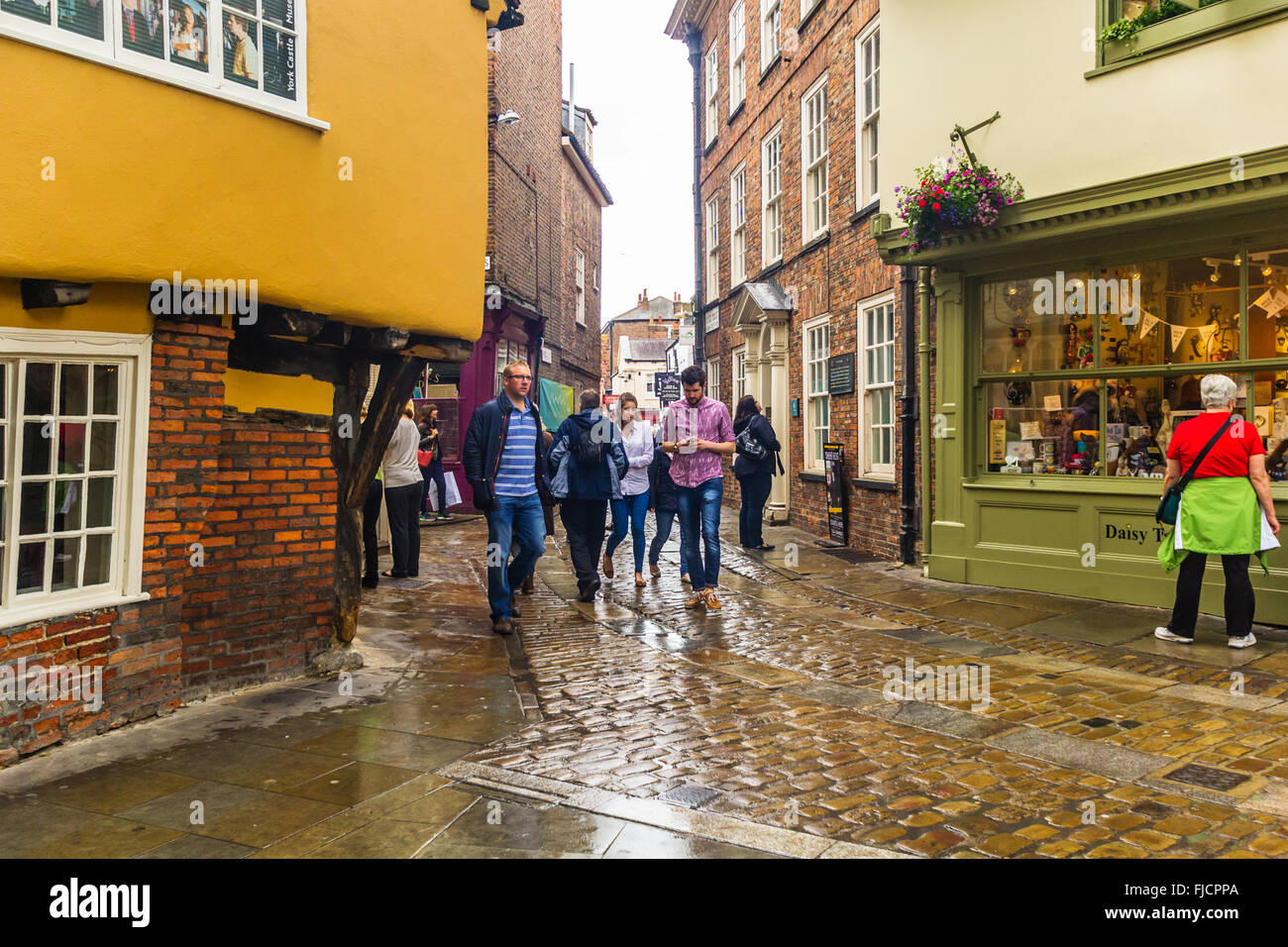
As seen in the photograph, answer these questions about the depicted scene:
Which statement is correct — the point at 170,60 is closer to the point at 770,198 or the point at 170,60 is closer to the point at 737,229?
the point at 770,198

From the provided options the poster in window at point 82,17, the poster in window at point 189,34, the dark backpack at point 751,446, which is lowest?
the dark backpack at point 751,446

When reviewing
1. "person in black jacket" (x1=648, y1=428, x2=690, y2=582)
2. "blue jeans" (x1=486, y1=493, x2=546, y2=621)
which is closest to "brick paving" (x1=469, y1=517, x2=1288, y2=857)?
"blue jeans" (x1=486, y1=493, x2=546, y2=621)

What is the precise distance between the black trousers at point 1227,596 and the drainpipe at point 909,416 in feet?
13.1

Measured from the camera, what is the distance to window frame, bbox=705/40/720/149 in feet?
66.3

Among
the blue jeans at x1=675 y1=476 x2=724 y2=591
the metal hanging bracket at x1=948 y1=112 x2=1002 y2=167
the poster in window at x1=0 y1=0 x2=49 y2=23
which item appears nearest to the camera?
the poster in window at x1=0 y1=0 x2=49 y2=23

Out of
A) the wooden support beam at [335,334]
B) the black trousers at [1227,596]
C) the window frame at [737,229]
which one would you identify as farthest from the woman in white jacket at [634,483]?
the window frame at [737,229]

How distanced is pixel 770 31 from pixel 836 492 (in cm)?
855

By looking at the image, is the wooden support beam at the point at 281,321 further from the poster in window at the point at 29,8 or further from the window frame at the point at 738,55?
A: the window frame at the point at 738,55

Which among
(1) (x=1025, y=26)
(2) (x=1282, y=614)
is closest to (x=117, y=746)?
(2) (x=1282, y=614)

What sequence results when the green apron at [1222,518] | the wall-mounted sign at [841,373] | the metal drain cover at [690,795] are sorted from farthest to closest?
the wall-mounted sign at [841,373], the green apron at [1222,518], the metal drain cover at [690,795]

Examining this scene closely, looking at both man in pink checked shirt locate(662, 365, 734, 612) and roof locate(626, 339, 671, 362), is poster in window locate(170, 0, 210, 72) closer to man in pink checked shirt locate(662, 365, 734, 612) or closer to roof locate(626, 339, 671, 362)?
man in pink checked shirt locate(662, 365, 734, 612)

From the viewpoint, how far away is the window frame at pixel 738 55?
18.1 metres

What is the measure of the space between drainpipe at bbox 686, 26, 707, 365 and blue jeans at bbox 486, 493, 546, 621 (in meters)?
14.5

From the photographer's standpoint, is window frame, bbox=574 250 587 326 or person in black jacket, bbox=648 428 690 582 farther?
window frame, bbox=574 250 587 326
